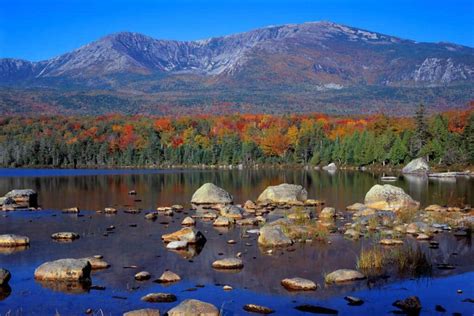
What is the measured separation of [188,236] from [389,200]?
55.6 ft

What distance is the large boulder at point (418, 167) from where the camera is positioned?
280 feet

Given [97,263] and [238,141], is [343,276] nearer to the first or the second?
[97,263]

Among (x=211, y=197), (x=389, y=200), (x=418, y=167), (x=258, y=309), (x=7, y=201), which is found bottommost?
(x=258, y=309)

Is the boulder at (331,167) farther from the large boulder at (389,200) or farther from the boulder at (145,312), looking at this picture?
the boulder at (145,312)

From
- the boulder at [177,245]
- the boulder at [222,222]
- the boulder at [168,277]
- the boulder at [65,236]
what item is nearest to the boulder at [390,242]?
the boulder at [177,245]

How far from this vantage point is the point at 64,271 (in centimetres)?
1795

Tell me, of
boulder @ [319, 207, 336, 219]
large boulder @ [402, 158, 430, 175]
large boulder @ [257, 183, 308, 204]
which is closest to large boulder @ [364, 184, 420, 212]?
boulder @ [319, 207, 336, 219]

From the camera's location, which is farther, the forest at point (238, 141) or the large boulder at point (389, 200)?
the forest at point (238, 141)

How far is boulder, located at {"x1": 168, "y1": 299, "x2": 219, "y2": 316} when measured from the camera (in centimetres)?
1371

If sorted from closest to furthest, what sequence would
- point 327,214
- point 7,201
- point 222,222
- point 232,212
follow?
point 222,222, point 327,214, point 232,212, point 7,201

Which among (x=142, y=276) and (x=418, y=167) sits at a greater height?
(x=418, y=167)

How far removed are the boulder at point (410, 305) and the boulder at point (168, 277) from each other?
6935 millimetres

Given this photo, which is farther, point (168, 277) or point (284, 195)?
point (284, 195)

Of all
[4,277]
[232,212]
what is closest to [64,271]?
[4,277]
